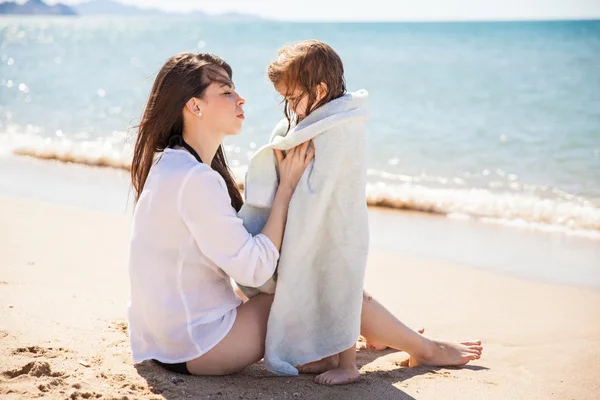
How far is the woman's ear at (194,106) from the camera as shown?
3.04 meters

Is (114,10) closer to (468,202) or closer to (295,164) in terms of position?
(468,202)

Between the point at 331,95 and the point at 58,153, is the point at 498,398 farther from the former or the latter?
the point at 58,153

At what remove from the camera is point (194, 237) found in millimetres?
2883


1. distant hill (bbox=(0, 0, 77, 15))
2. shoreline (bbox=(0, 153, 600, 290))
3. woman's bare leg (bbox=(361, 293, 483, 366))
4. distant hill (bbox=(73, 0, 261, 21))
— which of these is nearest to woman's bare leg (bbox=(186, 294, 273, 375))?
woman's bare leg (bbox=(361, 293, 483, 366))

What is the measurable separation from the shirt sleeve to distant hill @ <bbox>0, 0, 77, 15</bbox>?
11824 centimetres

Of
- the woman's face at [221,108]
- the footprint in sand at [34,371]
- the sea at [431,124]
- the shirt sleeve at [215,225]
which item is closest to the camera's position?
the shirt sleeve at [215,225]

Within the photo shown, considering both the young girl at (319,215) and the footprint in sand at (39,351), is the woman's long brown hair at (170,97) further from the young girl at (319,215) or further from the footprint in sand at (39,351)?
the footprint in sand at (39,351)

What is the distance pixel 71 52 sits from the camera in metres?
31.1

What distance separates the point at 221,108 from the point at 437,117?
12.4m

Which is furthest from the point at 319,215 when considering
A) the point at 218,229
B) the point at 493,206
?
the point at 493,206

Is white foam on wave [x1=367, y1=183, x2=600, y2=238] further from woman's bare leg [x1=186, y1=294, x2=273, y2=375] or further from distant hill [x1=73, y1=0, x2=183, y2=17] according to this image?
distant hill [x1=73, y1=0, x2=183, y2=17]

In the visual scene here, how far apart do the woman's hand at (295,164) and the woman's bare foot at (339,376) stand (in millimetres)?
836

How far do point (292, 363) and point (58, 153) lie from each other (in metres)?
8.40

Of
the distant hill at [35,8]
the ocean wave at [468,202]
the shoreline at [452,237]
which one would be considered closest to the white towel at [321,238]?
the shoreline at [452,237]
